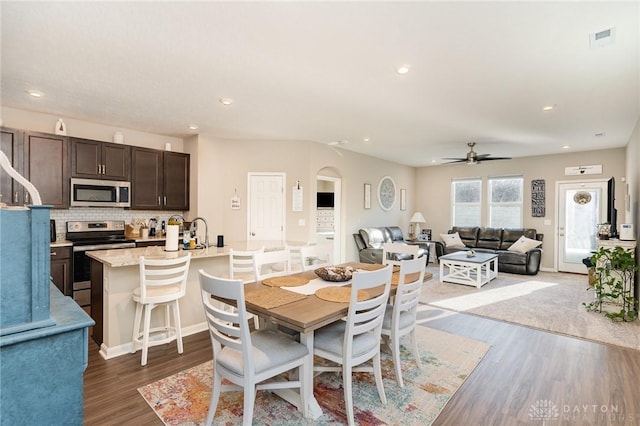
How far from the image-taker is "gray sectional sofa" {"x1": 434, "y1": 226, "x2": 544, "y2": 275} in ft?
21.6

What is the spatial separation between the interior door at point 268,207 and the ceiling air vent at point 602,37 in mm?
4413

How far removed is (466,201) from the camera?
844cm

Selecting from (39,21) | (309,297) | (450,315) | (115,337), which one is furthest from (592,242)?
(39,21)

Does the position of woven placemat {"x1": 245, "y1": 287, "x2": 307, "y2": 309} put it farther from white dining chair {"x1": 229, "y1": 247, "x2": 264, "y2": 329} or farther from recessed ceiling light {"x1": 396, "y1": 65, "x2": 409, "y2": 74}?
recessed ceiling light {"x1": 396, "y1": 65, "x2": 409, "y2": 74}

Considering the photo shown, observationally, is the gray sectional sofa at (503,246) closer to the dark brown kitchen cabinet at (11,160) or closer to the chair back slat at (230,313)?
the chair back slat at (230,313)

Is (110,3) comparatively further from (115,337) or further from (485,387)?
(485,387)

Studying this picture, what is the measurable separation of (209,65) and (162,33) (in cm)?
53

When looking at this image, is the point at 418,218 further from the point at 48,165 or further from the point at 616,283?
the point at 48,165

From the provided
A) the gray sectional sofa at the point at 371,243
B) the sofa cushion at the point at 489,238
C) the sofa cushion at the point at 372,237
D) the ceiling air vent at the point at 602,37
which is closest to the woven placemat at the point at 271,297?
the ceiling air vent at the point at 602,37

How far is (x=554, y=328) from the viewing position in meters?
3.63

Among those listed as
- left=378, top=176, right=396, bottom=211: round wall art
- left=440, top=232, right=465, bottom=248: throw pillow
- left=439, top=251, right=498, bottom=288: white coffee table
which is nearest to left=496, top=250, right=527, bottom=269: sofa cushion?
left=439, top=251, right=498, bottom=288: white coffee table

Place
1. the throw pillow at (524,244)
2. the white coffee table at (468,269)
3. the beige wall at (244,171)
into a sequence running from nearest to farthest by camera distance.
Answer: the beige wall at (244,171) < the white coffee table at (468,269) < the throw pillow at (524,244)

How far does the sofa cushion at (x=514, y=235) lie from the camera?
7148mm

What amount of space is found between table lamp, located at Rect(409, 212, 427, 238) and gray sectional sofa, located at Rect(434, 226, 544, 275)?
2.76ft
